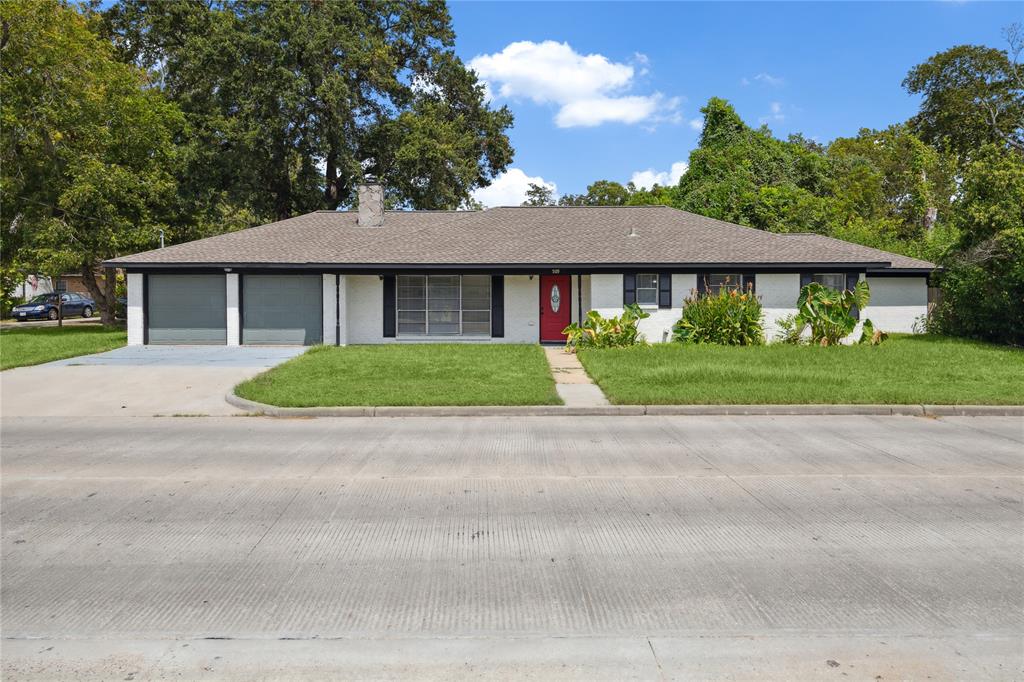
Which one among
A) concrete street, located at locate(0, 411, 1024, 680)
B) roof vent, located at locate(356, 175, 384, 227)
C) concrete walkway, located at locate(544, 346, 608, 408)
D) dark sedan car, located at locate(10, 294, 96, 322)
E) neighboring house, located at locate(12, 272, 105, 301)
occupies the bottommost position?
concrete street, located at locate(0, 411, 1024, 680)

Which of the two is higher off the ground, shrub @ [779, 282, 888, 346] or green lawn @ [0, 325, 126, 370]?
shrub @ [779, 282, 888, 346]

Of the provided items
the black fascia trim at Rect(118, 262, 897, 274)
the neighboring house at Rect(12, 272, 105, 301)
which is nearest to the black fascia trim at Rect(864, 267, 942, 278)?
the black fascia trim at Rect(118, 262, 897, 274)

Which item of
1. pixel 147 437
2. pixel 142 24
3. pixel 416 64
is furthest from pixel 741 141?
pixel 147 437

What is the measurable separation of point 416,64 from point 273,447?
36909mm

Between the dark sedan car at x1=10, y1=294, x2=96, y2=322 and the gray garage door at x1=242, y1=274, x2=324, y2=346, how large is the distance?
77.5ft

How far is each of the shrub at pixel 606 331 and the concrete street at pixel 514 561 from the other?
1220 cm

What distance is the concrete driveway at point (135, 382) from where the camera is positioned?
41.0 ft

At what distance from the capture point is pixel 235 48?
3356 centimetres

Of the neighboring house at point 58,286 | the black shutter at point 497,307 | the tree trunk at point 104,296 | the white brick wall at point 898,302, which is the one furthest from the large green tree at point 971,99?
the neighboring house at point 58,286

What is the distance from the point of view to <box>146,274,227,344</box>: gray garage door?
23.5 meters

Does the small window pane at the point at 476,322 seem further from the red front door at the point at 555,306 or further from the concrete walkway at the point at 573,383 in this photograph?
the concrete walkway at the point at 573,383

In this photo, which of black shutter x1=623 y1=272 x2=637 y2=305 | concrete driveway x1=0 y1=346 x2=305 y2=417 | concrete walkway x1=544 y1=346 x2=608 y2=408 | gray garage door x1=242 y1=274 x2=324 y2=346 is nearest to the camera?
concrete driveway x1=0 y1=346 x2=305 y2=417

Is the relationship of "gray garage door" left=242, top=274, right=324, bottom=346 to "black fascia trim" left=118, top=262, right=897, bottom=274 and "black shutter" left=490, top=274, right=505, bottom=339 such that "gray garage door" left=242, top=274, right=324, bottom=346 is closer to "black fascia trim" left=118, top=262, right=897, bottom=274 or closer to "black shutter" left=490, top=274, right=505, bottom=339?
"black fascia trim" left=118, top=262, right=897, bottom=274

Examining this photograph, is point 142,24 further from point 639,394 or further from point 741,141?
point 639,394
